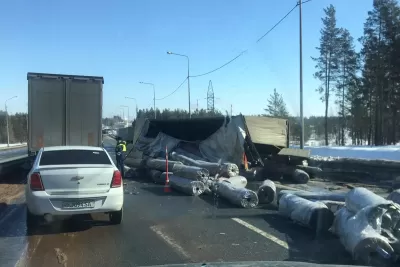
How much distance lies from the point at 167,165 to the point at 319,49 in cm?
4215

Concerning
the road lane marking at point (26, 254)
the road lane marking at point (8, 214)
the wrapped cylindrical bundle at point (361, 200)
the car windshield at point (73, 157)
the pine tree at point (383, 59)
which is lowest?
the road lane marking at point (8, 214)

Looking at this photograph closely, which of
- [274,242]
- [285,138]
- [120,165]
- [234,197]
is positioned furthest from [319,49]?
[274,242]

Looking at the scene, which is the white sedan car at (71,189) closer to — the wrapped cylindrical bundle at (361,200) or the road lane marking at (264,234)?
the road lane marking at (264,234)

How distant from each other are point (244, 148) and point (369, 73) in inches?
1420

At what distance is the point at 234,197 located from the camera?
1055 cm

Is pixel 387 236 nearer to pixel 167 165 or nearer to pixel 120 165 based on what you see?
pixel 167 165

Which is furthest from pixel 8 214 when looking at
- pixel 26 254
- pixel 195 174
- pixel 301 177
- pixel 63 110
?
pixel 301 177

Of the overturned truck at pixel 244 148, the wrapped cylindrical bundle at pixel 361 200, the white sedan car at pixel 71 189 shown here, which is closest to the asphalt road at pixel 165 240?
the white sedan car at pixel 71 189

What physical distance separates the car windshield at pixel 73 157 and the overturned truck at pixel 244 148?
774 centimetres

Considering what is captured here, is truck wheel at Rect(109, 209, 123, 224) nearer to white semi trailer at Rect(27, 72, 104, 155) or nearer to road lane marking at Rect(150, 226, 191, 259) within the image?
road lane marking at Rect(150, 226, 191, 259)

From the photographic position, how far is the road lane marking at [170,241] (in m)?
6.29

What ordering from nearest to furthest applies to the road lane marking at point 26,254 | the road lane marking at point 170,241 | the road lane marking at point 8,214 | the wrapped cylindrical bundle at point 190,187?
the road lane marking at point 26,254 < the road lane marking at point 170,241 < the road lane marking at point 8,214 < the wrapped cylindrical bundle at point 190,187

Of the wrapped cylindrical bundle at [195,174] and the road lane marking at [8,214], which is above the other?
A: the wrapped cylindrical bundle at [195,174]

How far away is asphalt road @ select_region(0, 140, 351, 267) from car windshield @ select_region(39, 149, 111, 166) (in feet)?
4.08
